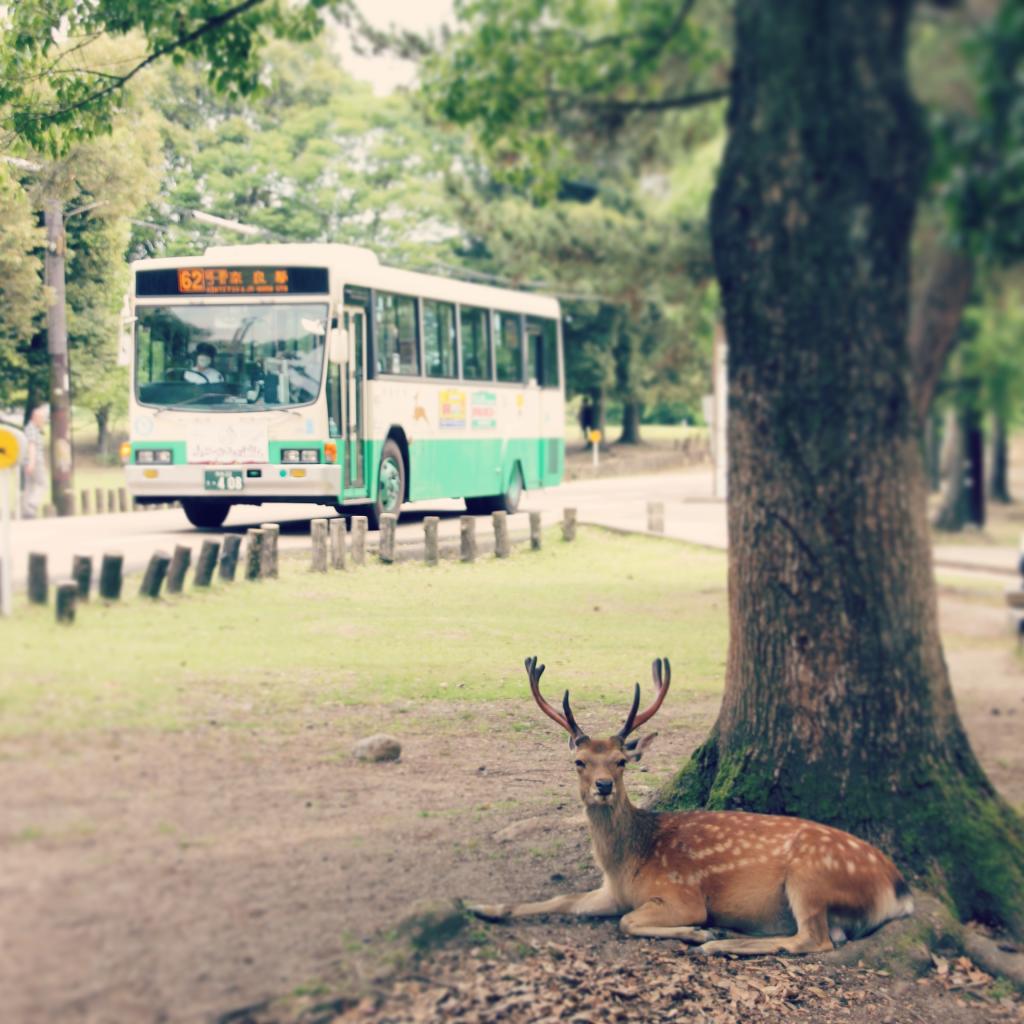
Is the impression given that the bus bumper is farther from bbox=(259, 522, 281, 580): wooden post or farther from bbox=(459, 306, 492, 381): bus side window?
bbox=(459, 306, 492, 381): bus side window

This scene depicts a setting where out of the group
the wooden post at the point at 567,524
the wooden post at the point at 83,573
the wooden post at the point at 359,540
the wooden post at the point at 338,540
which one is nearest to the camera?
the wooden post at the point at 83,573

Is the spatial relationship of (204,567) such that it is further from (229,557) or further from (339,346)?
(339,346)

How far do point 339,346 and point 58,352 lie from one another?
1.08 meters

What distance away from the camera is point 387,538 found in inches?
237

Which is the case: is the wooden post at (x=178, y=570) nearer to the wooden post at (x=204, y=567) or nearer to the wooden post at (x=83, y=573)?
the wooden post at (x=204, y=567)

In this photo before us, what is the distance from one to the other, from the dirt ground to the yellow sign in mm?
808

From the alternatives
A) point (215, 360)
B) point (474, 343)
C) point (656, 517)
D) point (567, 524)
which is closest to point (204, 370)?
point (215, 360)

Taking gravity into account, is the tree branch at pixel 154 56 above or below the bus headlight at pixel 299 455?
above

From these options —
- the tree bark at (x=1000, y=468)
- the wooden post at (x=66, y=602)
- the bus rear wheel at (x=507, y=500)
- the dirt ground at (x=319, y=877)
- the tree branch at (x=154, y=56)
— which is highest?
the tree branch at (x=154, y=56)

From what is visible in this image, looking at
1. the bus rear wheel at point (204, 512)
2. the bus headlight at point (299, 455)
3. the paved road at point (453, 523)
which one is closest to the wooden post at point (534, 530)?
the paved road at point (453, 523)

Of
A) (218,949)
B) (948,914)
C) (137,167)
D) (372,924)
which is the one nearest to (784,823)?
(948,914)

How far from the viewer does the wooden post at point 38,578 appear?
4480 millimetres

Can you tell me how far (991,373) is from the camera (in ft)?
15.6

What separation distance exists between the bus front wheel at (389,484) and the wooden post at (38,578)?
1.73 metres
